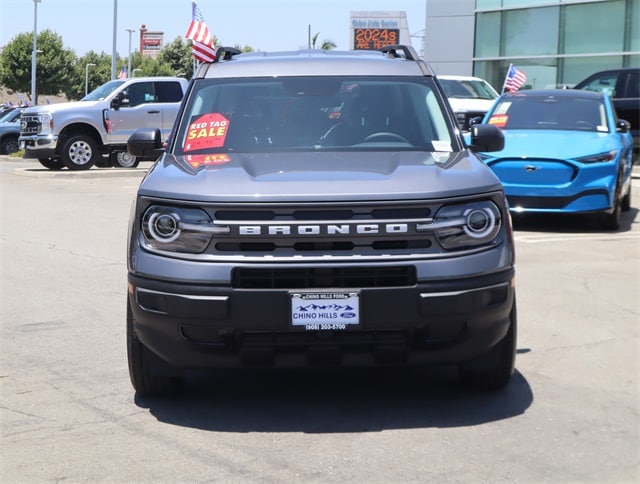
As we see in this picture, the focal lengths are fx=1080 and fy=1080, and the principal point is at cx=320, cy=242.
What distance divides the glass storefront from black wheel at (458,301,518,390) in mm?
23696

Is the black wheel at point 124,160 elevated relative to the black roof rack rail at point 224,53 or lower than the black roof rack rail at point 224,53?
lower

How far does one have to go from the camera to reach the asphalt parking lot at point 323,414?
4.34m

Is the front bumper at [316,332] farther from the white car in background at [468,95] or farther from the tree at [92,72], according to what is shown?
the tree at [92,72]

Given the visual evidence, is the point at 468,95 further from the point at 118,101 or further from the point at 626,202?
the point at 626,202

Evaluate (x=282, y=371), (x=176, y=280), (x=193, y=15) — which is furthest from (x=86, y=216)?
(x=193, y=15)

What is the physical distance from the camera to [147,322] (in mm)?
4910

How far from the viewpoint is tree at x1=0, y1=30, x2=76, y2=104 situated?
85125 millimetres

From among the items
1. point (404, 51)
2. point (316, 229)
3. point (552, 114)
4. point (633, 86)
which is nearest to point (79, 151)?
point (633, 86)

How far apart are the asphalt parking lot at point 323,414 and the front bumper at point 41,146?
14.5 meters

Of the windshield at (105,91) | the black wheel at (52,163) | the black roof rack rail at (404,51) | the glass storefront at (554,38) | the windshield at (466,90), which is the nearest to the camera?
the black roof rack rail at (404,51)

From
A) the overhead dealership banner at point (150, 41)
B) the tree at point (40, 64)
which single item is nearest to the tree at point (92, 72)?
the tree at point (40, 64)

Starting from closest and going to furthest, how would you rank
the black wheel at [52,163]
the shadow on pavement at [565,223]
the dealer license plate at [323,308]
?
the dealer license plate at [323,308] < the shadow on pavement at [565,223] < the black wheel at [52,163]

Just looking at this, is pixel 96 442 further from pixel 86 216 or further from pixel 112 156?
pixel 112 156

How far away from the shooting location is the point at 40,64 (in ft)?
287
